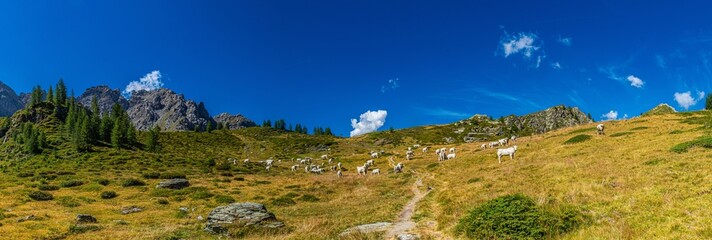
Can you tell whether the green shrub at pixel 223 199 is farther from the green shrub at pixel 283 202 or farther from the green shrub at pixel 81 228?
the green shrub at pixel 81 228

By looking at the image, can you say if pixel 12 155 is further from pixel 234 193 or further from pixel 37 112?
pixel 234 193

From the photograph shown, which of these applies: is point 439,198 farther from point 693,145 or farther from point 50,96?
point 50,96

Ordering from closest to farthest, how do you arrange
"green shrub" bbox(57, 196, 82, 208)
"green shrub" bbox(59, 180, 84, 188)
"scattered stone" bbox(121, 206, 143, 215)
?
"scattered stone" bbox(121, 206, 143, 215), "green shrub" bbox(57, 196, 82, 208), "green shrub" bbox(59, 180, 84, 188)

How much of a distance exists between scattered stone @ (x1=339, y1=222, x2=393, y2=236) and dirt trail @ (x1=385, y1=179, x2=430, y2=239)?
42cm

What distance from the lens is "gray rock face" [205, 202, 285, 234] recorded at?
23.3 meters

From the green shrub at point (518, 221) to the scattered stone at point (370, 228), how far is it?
4.38 meters

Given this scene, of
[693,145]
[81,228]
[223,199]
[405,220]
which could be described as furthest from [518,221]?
[223,199]

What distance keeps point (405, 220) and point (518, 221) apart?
8327mm

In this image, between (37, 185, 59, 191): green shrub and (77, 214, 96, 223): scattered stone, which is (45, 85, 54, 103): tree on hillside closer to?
(37, 185, 59, 191): green shrub

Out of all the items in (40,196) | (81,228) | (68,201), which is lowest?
(81,228)

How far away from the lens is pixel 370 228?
A: 65.2 feet

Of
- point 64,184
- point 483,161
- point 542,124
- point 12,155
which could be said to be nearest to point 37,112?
point 12,155

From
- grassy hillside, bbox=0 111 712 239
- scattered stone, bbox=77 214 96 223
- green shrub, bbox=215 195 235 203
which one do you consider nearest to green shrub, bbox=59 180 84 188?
grassy hillside, bbox=0 111 712 239

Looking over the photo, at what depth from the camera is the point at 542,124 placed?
184625mm
